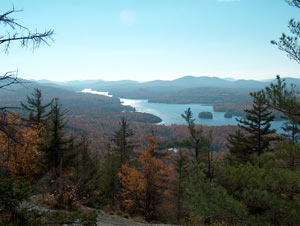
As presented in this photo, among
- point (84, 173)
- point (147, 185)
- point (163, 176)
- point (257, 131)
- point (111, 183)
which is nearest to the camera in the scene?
point (147, 185)

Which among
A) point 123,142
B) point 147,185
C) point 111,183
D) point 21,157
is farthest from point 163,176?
point 21,157

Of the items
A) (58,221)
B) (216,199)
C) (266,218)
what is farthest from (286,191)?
(58,221)

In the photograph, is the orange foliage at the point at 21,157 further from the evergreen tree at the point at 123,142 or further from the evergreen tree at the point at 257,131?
the evergreen tree at the point at 257,131

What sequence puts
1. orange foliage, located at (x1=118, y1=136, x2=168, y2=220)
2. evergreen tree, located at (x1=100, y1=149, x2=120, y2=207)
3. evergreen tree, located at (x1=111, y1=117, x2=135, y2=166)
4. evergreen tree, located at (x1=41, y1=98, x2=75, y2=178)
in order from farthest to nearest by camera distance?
evergreen tree, located at (x1=111, y1=117, x2=135, y2=166)
evergreen tree, located at (x1=100, y1=149, x2=120, y2=207)
orange foliage, located at (x1=118, y1=136, x2=168, y2=220)
evergreen tree, located at (x1=41, y1=98, x2=75, y2=178)

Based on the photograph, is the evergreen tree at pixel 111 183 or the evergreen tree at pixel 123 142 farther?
the evergreen tree at pixel 123 142

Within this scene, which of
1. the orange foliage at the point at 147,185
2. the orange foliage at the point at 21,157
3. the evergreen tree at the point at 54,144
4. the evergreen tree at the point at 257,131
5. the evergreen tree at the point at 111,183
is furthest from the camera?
the evergreen tree at the point at 111,183

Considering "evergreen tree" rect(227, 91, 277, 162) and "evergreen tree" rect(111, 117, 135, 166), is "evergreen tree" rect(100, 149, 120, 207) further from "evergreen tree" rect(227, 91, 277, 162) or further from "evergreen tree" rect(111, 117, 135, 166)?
"evergreen tree" rect(227, 91, 277, 162)

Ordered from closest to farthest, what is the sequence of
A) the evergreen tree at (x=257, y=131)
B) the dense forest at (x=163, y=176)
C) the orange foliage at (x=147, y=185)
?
the dense forest at (x=163, y=176) < the orange foliage at (x=147, y=185) < the evergreen tree at (x=257, y=131)

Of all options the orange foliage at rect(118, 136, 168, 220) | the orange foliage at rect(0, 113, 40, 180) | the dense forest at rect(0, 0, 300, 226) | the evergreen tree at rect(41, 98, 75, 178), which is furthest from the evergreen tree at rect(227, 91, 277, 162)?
the orange foliage at rect(0, 113, 40, 180)

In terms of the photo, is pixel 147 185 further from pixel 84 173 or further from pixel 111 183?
pixel 111 183

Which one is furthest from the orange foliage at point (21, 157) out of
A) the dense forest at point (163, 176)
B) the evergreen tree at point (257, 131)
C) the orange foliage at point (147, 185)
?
the evergreen tree at point (257, 131)

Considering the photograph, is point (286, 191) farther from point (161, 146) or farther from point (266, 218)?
point (161, 146)

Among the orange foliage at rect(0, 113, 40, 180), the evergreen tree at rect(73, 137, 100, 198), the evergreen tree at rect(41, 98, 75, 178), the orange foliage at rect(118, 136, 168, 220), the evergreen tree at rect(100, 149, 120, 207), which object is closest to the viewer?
the orange foliage at rect(0, 113, 40, 180)

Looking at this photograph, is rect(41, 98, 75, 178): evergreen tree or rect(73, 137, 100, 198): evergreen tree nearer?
rect(41, 98, 75, 178): evergreen tree
